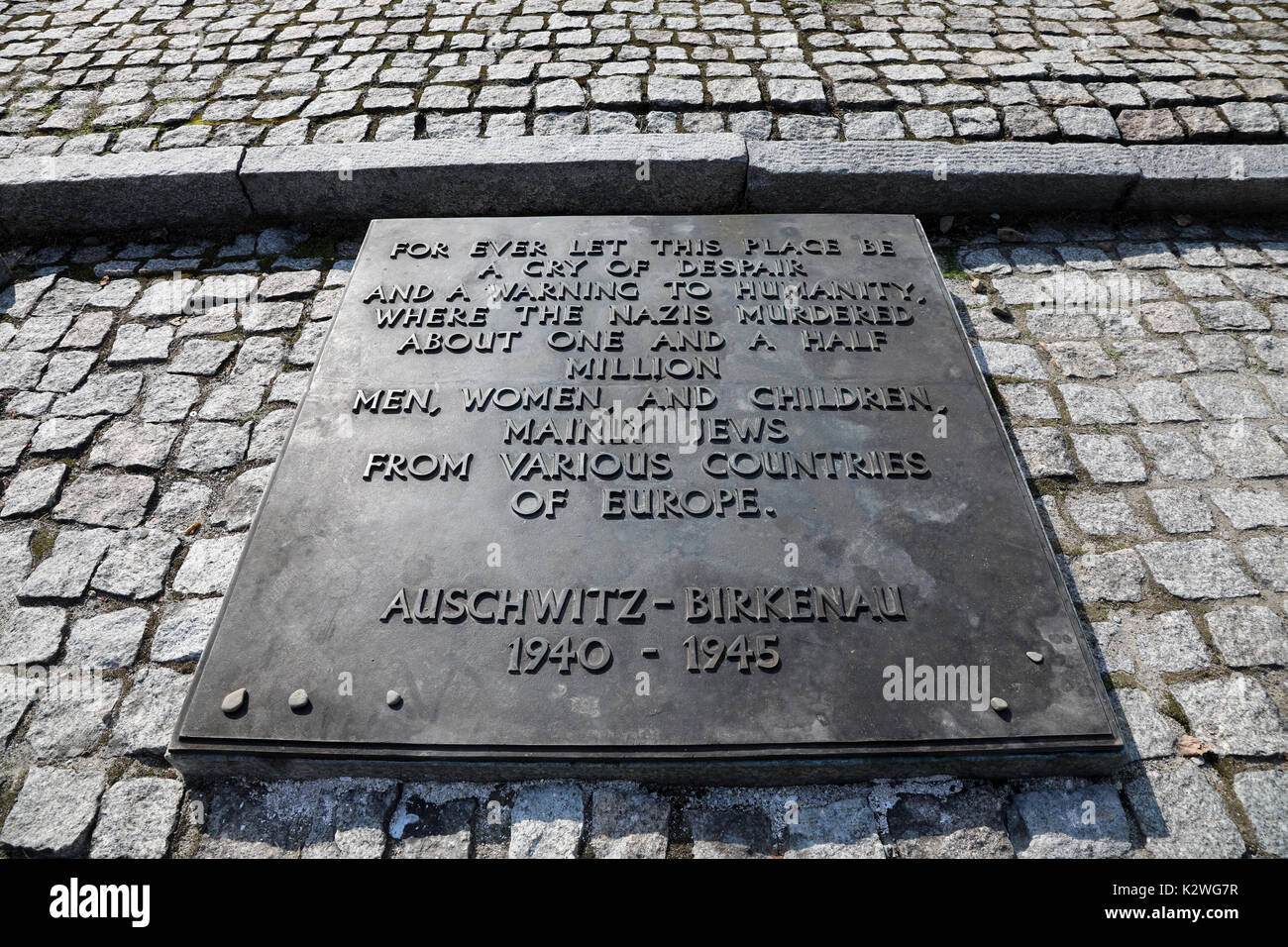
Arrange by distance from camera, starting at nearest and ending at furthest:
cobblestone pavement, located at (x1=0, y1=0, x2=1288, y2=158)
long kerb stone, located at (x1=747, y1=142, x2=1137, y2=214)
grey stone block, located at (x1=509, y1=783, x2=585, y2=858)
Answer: grey stone block, located at (x1=509, y1=783, x2=585, y2=858) < long kerb stone, located at (x1=747, y1=142, x2=1137, y2=214) < cobblestone pavement, located at (x1=0, y1=0, x2=1288, y2=158)

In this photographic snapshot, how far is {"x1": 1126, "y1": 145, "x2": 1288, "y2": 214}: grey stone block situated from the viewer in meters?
4.30

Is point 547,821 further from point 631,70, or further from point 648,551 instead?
point 631,70

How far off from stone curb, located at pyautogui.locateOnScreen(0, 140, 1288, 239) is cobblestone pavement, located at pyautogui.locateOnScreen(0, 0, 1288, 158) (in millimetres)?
255

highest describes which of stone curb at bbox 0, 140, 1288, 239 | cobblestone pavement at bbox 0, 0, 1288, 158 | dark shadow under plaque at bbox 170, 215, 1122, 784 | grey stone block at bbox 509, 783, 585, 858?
cobblestone pavement at bbox 0, 0, 1288, 158

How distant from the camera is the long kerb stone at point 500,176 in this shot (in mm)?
4273

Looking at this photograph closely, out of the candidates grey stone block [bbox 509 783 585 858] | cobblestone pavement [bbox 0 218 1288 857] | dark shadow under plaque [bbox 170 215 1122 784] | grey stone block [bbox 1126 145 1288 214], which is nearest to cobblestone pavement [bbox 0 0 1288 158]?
grey stone block [bbox 1126 145 1288 214]

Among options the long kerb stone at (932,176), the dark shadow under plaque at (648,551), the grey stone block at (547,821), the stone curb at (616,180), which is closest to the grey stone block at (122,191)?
the stone curb at (616,180)

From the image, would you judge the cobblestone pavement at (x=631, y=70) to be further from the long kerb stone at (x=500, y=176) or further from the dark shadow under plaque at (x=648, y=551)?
the dark shadow under plaque at (x=648, y=551)

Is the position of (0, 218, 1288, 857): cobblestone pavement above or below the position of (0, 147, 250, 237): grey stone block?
below

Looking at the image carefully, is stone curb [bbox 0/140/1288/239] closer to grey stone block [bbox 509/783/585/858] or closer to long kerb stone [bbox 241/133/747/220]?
long kerb stone [bbox 241/133/747/220]

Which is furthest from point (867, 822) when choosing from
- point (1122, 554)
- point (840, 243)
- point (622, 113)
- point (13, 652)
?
→ point (622, 113)

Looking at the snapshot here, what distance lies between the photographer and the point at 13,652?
265 cm

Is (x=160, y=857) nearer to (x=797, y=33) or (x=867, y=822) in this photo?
(x=867, y=822)

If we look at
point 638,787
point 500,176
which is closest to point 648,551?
point 638,787
